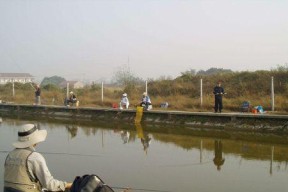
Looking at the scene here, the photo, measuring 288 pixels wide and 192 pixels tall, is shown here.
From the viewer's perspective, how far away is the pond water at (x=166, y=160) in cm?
787

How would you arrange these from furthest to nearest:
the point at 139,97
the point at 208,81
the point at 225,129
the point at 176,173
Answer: the point at 208,81 → the point at 139,97 → the point at 225,129 → the point at 176,173

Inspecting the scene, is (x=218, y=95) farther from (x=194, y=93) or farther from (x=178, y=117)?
(x=194, y=93)

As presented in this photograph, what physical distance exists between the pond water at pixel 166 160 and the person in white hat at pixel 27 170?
341 cm

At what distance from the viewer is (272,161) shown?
10047 mm

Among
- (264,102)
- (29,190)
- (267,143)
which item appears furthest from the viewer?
(264,102)

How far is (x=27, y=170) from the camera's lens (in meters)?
4.05

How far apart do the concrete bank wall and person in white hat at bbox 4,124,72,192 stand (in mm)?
12357

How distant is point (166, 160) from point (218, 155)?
5.23 ft

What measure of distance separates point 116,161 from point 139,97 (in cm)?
1608

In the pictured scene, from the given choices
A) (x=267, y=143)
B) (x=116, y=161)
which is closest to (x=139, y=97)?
(x=267, y=143)

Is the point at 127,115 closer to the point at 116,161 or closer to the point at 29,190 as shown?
the point at 116,161

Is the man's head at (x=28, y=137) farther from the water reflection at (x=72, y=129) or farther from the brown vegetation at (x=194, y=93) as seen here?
the brown vegetation at (x=194, y=93)

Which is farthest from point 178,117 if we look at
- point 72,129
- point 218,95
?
point 72,129

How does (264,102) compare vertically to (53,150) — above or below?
above
